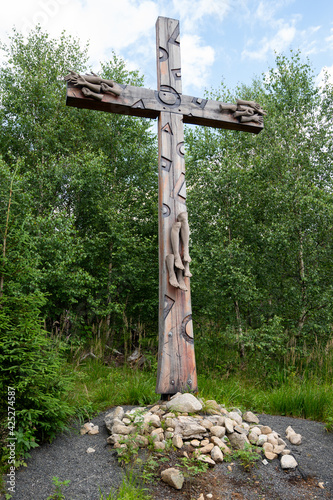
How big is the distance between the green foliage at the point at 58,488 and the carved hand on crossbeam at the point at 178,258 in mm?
1983

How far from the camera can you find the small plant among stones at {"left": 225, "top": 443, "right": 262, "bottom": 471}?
9.11ft

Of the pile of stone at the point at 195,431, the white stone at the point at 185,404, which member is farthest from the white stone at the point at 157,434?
the white stone at the point at 185,404

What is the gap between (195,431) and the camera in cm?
302

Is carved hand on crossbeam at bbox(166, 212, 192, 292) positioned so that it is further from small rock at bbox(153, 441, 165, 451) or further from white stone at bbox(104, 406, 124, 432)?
small rock at bbox(153, 441, 165, 451)

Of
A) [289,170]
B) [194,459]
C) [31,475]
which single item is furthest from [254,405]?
[289,170]

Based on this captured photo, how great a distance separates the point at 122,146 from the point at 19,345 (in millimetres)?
6933

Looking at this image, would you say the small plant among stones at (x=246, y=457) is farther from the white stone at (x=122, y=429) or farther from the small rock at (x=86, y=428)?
the small rock at (x=86, y=428)

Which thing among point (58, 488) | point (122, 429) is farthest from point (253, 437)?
point (58, 488)

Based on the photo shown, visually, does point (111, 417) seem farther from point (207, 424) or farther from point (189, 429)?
point (207, 424)

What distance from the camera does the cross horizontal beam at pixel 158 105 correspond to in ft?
13.6

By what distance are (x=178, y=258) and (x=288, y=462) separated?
2.05 m

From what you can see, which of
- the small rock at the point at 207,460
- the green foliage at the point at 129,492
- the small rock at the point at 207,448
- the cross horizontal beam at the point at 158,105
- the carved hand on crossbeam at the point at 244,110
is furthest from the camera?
the carved hand on crossbeam at the point at 244,110

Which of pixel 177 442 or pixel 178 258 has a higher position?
pixel 178 258

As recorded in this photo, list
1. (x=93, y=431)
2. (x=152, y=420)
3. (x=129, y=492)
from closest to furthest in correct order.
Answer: (x=129, y=492) → (x=152, y=420) → (x=93, y=431)
